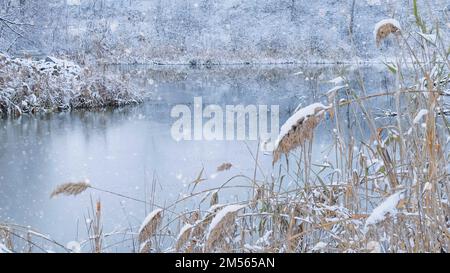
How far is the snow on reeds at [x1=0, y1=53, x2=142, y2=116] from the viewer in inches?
307

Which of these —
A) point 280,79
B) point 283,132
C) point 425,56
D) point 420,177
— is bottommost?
point 420,177

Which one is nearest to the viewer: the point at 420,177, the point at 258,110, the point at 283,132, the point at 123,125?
the point at 283,132

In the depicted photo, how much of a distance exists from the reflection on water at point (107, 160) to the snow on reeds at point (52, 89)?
37 centimetres

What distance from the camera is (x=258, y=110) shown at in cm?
795

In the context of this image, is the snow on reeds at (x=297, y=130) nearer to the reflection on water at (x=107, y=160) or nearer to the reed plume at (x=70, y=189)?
the reed plume at (x=70, y=189)

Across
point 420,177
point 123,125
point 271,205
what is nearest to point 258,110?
point 123,125

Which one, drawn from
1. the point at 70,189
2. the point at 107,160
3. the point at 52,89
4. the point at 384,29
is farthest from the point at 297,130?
the point at 52,89

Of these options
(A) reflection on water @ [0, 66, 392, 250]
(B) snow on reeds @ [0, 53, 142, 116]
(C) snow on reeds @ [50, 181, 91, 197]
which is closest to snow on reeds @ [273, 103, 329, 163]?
(C) snow on reeds @ [50, 181, 91, 197]

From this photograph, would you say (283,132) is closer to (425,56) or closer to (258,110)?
(425,56)

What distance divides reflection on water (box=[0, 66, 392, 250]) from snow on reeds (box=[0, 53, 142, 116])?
37 cm

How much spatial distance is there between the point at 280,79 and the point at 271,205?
10.6m

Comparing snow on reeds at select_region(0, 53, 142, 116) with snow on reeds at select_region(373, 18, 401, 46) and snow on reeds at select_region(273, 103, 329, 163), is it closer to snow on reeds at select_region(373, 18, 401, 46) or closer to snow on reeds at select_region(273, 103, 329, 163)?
snow on reeds at select_region(373, 18, 401, 46)

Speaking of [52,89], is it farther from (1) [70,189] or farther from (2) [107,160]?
(1) [70,189]
